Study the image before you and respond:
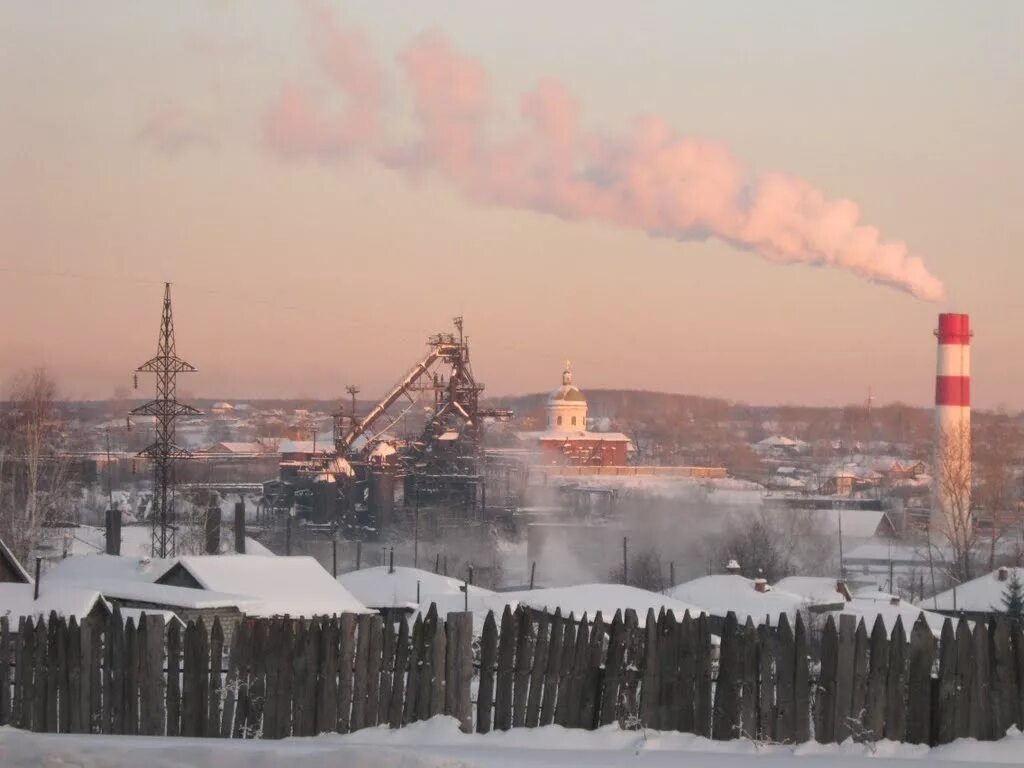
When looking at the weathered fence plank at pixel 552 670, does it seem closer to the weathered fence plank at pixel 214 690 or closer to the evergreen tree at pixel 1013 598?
the weathered fence plank at pixel 214 690

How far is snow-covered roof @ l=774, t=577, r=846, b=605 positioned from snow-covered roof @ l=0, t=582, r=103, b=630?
76.1ft

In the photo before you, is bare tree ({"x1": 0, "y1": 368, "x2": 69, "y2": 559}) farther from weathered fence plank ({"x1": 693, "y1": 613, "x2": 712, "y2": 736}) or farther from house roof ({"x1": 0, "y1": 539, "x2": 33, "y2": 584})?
weathered fence plank ({"x1": 693, "y1": 613, "x2": 712, "y2": 736})

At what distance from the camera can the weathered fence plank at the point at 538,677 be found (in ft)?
33.9

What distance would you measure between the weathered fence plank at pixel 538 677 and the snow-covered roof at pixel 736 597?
1129 inches

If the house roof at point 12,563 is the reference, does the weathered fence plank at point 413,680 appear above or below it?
above

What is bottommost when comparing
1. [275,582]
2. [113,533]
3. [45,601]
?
[113,533]

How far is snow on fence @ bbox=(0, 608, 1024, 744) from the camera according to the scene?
9836 mm

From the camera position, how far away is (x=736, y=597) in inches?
1631

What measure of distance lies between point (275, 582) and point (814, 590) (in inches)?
777

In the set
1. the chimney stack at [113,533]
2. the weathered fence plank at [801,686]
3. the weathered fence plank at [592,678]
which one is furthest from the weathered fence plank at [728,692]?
the chimney stack at [113,533]

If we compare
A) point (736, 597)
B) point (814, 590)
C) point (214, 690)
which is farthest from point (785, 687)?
point (814, 590)

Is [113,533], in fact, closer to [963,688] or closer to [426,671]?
[426,671]

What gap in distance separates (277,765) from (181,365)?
33.9 metres

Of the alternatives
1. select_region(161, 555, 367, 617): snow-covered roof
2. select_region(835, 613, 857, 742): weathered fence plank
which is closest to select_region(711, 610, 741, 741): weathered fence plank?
select_region(835, 613, 857, 742): weathered fence plank
